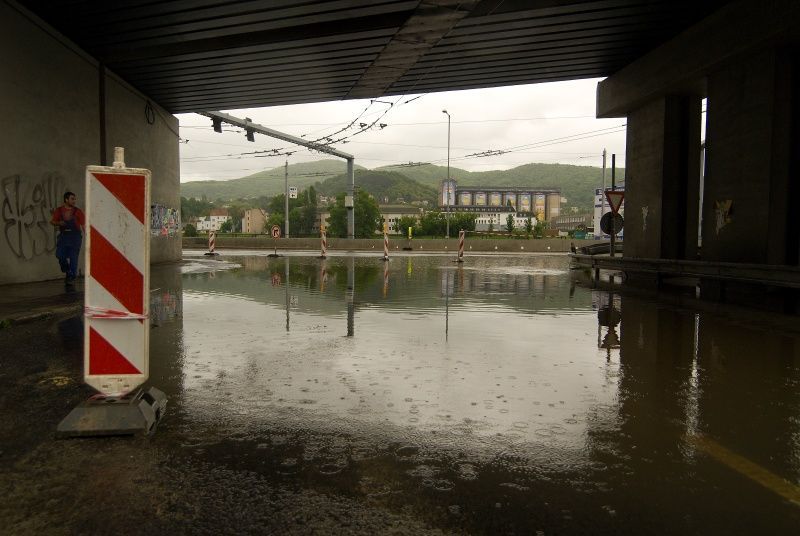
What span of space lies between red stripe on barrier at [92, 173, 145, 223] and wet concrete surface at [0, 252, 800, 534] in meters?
1.44

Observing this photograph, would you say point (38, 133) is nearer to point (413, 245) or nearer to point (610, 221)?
point (610, 221)

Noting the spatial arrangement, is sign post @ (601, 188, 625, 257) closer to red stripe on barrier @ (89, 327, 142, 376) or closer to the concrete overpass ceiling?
the concrete overpass ceiling

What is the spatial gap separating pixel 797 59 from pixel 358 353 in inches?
401

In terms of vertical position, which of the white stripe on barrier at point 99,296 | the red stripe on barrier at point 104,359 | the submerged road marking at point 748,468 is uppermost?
the white stripe on barrier at point 99,296

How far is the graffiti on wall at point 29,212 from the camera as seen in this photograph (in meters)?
11.2

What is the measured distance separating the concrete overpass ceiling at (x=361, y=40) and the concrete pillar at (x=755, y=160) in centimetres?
180

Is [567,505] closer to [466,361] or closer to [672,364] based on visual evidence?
[466,361]

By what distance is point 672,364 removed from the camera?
5.48 meters

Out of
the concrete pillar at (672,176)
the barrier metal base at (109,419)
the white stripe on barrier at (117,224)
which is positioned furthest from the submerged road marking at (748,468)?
the concrete pillar at (672,176)

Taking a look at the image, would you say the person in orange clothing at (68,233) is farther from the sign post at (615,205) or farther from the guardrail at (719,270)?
the sign post at (615,205)

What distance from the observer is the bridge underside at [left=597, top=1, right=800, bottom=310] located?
395 inches

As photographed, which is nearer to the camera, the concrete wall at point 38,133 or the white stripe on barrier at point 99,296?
the white stripe on barrier at point 99,296

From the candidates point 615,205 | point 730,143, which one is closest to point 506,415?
point 730,143

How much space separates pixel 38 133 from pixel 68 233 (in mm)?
2844
